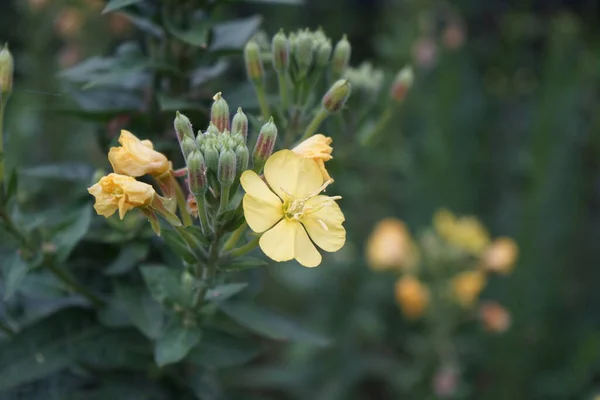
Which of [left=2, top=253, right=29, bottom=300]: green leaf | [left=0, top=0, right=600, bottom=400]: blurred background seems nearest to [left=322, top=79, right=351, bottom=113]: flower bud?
[left=2, top=253, right=29, bottom=300]: green leaf

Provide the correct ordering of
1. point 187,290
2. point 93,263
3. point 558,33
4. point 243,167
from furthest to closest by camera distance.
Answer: point 558,33
point 93,263
point 187,290
point 243,167

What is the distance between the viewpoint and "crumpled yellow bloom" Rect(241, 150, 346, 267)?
0.87 m

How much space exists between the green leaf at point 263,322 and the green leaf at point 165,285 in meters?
0.13

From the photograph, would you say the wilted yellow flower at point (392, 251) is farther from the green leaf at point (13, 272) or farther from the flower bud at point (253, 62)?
the green leaf at point (13, 272)

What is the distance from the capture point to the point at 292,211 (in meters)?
0.93

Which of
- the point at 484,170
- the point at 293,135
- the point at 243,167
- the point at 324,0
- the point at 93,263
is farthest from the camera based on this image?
the point at 324,0

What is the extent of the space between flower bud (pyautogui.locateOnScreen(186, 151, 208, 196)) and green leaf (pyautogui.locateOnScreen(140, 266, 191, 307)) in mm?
243

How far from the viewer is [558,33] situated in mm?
3057

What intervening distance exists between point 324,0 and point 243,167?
3655mm

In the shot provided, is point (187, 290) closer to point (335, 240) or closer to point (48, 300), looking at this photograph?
point (335, 240)

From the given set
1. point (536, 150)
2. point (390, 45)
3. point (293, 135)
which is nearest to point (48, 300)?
point (293, 135)

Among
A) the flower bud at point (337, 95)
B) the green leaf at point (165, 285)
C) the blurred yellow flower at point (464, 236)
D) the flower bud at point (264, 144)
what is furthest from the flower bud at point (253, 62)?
the blurred yellow flower at point (464, 236)

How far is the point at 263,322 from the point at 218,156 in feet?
1.41

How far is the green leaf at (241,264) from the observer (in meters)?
0.95
